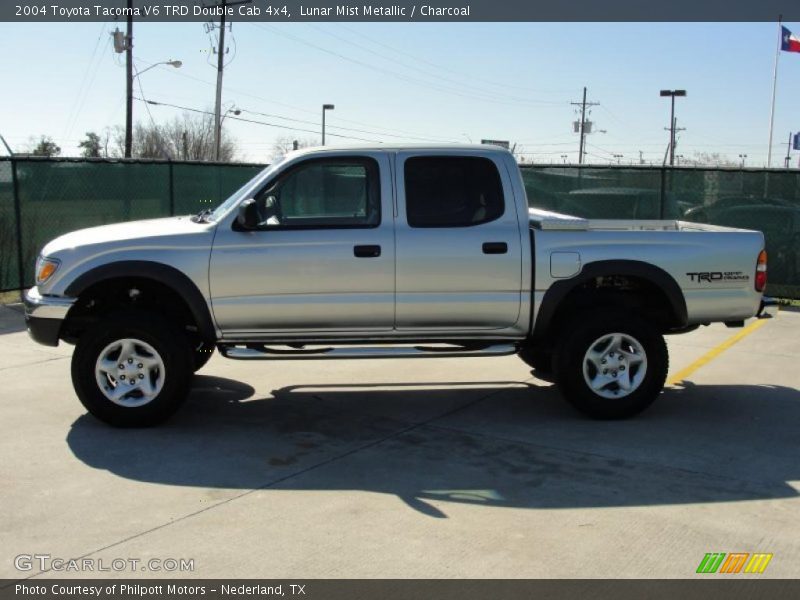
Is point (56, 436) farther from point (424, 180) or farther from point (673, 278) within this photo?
point (673, 278)

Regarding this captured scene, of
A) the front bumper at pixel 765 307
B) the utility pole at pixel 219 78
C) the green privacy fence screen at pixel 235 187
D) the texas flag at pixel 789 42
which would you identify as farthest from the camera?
the utility pole at pixel 219 78

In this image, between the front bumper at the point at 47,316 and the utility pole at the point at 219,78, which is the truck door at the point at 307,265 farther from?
the utility pole at the point at 219,78

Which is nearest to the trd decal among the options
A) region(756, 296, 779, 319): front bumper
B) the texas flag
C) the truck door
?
region(756, 296, 779, 319): front bumper

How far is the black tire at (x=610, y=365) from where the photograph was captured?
6660 mm

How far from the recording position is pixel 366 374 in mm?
8336

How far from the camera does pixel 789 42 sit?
98.9 ft

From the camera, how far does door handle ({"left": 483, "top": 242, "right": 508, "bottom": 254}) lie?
6559mm

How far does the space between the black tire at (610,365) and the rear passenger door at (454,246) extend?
0.51 meters

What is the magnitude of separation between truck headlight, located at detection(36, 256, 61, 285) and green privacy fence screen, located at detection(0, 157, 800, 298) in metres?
6.13
